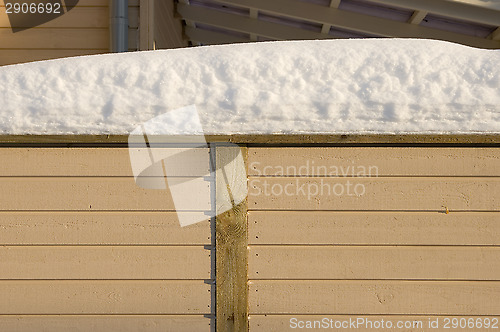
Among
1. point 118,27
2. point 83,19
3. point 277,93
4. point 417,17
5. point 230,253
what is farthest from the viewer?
point 417,17

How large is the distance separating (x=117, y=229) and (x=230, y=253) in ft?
1.94

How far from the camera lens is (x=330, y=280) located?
2.37 meters

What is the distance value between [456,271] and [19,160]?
2.30m

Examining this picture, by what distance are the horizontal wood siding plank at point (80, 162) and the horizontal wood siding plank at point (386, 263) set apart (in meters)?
0.61

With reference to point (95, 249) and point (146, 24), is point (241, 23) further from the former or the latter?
point (95, 249)

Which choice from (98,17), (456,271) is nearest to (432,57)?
(456,271)

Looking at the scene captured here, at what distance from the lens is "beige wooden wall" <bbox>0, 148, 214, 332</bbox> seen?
239cm

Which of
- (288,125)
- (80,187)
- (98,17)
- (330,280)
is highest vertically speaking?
(98,17)

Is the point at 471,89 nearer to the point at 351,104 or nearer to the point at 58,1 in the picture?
the point at 351,104

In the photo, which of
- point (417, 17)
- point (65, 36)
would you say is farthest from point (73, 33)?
point (417, 17)

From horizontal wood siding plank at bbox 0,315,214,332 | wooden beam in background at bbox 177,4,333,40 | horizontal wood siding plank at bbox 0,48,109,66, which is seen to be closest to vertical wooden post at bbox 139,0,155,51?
horizontal wood siding plank at bbox 0,48,109,66

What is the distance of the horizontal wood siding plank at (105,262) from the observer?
7.84ft

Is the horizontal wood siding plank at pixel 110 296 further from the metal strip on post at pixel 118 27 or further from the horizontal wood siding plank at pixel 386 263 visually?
the metal strip on post at pixel 118 27

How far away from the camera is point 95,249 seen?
240 cm
